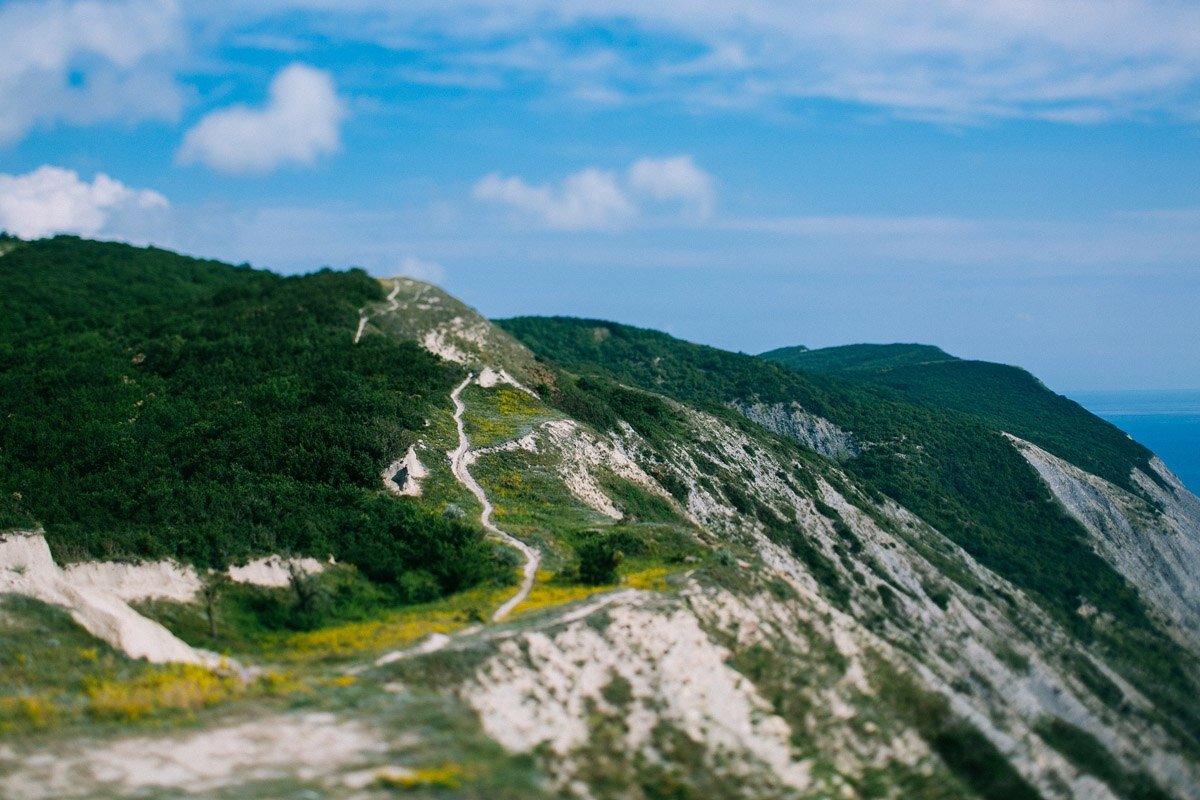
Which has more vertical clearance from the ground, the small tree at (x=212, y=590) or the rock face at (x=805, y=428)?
the rock face at (x=805, y=428)

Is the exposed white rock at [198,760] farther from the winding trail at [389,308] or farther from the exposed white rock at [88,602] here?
the winding trail at [389,308]

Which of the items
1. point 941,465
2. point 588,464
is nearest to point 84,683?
point 588,464

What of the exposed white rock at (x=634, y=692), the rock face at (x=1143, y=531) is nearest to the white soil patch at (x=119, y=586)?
the exposed white rock at (x=634, y=692)

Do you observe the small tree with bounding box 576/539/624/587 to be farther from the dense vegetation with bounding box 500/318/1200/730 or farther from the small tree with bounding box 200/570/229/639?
the dense vegetation with bounding box 500/318/1200/730

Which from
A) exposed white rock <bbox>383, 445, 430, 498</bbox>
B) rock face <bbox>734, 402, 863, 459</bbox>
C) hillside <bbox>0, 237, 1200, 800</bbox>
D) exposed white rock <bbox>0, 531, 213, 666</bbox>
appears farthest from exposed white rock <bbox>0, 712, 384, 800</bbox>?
rock face <bbox>734, 402, 863, 459</bbox>

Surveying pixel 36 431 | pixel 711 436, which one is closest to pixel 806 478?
pixel 711 436

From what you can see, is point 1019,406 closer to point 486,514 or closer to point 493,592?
point 486,514
